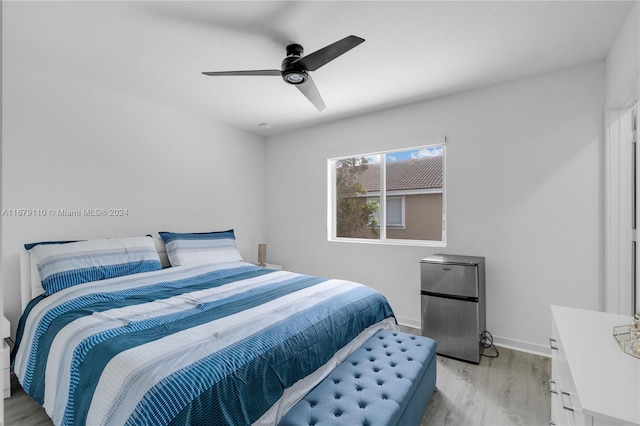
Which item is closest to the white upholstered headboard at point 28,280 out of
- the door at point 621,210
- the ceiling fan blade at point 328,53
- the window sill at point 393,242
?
the ceiling fan blade at point 328,53

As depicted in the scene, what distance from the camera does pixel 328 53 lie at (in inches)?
72.5

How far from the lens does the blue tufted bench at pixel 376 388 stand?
1.40 metres

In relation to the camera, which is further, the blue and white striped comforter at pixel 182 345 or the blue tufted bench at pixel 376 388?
the blue tufted bench at pixel 376 388

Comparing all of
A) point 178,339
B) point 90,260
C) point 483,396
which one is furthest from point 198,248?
point 483,396

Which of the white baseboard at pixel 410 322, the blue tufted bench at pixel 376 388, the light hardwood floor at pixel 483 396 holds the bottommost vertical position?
the light hardwood floor at pixel 483 396

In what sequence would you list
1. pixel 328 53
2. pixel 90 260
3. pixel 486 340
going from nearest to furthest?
pixel 328 53
pixel 90 260
pixel 486 340

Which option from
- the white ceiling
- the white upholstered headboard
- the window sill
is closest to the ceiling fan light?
the white ceiling

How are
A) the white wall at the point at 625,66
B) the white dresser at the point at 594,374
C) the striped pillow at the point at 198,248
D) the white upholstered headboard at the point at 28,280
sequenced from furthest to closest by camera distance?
the striped pillow at the point at 198,248, the white upholstered headboard at the point at 28,280, the white wall at the point at 625,66, the white dresser at the point at 594,374

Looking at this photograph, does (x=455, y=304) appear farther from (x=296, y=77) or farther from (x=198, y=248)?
(x=198, y=248)

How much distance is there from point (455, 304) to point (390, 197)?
4.83ft

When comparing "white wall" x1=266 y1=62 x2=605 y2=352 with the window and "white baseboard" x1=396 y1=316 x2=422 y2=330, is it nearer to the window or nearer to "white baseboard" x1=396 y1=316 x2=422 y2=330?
"white baseboard" x1=396 y1=316 x2=422 y2=330

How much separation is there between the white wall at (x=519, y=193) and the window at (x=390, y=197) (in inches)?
7.5

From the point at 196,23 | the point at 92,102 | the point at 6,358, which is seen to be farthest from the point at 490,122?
the point at 6,358

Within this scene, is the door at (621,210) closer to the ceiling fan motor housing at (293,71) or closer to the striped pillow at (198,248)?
the ceiling fan motor housing at (293,71)
